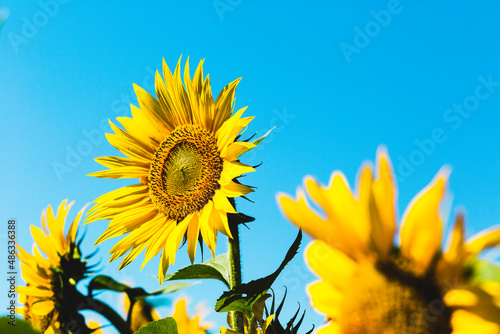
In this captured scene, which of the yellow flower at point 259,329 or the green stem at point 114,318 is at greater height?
the green stem at point 114,318

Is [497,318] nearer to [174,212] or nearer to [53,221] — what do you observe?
[174,212]

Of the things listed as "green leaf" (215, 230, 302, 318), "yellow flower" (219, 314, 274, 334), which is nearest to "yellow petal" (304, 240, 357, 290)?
"green leaf" (215, 230, 302, 318)

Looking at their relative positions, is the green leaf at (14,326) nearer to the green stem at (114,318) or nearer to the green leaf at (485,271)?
the green leaf at (485,271)

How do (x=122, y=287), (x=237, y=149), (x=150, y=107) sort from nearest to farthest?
1. (x=237, y=149)
2. (x=150, y=107)
3. (x=122, y=287)

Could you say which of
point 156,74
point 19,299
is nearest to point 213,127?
point 156,74

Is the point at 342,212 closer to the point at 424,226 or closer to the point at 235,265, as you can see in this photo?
the point at 424,226

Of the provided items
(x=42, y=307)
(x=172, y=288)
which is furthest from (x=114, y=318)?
(x=42, y=307)

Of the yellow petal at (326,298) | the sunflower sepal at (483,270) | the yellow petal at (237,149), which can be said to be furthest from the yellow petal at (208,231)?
the sunflower sepal at (483,270)
